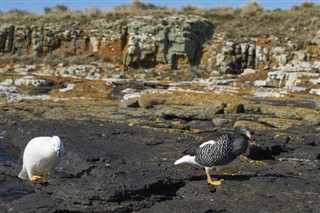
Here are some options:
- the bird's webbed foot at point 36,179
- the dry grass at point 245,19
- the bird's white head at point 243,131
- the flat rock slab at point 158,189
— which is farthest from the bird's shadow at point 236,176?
the dry grass at point 245,19

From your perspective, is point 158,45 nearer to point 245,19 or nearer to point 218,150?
point 245,19

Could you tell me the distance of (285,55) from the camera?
2919 cm

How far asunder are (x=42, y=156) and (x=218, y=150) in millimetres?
2871

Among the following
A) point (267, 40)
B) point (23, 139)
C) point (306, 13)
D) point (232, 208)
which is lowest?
point (23, 139)

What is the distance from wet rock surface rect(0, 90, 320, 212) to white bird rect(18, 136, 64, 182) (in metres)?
0.24

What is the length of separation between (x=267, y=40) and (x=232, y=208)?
24858mm

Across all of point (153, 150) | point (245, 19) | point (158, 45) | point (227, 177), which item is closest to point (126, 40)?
point (158, 45)

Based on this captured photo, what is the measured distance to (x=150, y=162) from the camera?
1037 cm

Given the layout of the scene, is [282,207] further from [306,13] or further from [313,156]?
[306,13]

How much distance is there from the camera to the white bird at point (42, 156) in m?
8.48

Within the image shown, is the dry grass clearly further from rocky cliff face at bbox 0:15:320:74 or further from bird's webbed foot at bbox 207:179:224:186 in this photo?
bird's webbed foot at bbox 207:179:224:186

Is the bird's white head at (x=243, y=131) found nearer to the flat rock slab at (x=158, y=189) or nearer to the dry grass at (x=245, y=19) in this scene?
the flat rock slab at (x=158, y=189)

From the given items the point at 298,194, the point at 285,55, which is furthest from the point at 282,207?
the point at 285,55

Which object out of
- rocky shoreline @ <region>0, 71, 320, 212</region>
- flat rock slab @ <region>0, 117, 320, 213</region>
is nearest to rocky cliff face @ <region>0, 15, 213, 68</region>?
rocky shoreline @ <region>0, 71, 320, 212</region>
